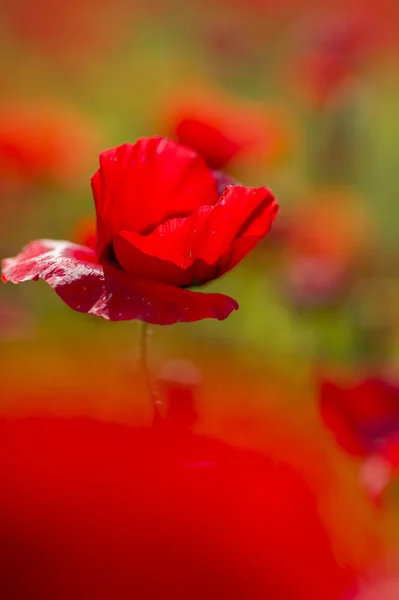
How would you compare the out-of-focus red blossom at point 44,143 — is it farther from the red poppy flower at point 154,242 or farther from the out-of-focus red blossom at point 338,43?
the red poppy flower at point 154,242

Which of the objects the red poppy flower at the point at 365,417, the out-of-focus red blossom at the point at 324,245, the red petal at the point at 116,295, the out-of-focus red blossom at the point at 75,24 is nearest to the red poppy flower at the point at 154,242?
the red petal at the point at 116,295

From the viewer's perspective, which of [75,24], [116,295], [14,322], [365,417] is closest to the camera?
[116,295]

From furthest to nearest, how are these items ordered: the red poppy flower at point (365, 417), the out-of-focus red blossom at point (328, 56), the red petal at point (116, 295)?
the out-of-focus red blossom at point (328, 56) → the red poppy flower at point (365, 417) → the red petal at point (116, 295)

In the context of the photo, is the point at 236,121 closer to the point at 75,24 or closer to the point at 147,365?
the point at 75,24

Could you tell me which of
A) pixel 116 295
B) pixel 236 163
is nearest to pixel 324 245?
pixel 236 163

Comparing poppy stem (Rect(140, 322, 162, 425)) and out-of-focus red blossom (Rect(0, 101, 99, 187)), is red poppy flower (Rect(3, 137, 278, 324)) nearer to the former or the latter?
poppy stem (Rect(140, 322, 162, 425))

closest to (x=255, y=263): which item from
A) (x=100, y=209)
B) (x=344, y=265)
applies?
(x=344, y=265)
